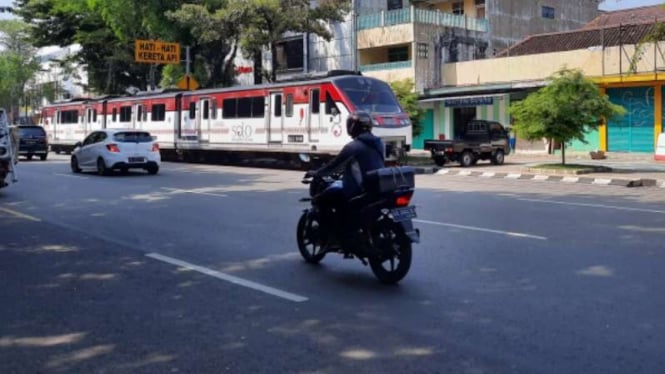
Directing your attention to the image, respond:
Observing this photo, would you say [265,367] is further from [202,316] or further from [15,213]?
[15,213]

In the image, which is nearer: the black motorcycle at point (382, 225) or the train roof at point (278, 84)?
the black motorcycle at point (382, 225)

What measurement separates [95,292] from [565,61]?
27579mm

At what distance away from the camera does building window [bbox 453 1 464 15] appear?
131 ft

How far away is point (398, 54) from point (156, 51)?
12.2 m

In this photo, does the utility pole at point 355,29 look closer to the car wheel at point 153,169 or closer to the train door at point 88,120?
the train door at point 88,120

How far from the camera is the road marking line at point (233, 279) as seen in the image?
6379 mm

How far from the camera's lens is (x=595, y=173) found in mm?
20828

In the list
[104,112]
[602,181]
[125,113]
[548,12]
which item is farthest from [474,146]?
[548,12]

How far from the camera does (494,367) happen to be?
449 cm

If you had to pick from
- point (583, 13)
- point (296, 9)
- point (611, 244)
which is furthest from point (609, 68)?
point (611, 244)

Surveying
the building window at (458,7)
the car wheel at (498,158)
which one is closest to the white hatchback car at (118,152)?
the car wheel at (498,158)

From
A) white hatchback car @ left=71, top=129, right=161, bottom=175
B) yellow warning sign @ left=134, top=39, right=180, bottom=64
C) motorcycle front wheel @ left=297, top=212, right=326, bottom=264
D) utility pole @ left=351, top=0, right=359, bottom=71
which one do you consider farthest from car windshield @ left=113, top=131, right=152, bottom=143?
utility pole @ left=351, top=0, right=359, bottom=71

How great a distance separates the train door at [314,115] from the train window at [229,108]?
14.7 feet

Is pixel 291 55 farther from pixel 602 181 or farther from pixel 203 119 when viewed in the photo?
pixel 602 181
